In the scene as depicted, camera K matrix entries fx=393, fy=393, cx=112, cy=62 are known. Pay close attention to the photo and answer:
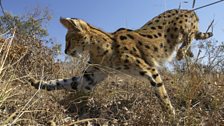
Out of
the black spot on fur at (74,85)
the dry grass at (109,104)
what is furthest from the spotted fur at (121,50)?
the dry grass at (109,104)

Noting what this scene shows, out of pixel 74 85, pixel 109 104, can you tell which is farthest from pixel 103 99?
pixel 74 85

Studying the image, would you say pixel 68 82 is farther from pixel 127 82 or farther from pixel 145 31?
pixel 145 31

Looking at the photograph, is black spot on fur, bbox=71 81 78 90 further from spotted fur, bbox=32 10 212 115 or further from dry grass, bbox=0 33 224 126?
dry grass, bbox=0 33 224 126

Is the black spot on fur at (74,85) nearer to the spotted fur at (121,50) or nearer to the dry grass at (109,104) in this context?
the spotted fur at (121,50)

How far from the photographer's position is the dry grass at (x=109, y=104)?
3275mm

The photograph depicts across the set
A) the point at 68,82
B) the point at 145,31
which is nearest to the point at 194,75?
the point at 68,82

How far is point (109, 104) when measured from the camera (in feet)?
14.9

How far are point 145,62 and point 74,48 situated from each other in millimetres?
1054

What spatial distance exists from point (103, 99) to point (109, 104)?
15 centimetres

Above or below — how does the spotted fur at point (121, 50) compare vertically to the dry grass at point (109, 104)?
above

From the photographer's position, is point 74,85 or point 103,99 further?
point 74,85

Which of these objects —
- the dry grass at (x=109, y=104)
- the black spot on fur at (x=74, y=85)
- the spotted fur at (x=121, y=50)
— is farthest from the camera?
the black spot on fur at (x=74, y=85)

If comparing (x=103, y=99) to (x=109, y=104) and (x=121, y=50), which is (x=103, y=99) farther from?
(x=121, y=50)

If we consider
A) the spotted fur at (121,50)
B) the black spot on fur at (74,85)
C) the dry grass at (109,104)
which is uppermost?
the spotted fur at (121,50)
